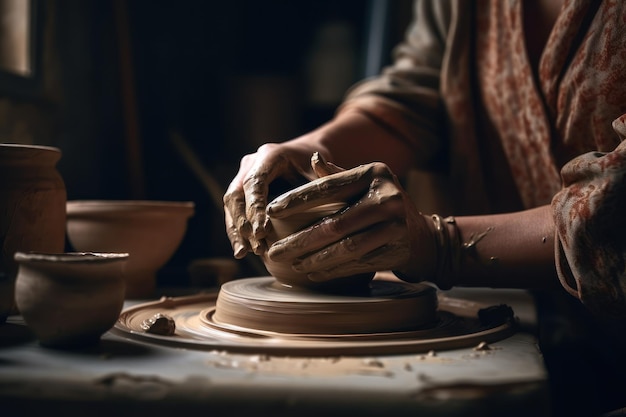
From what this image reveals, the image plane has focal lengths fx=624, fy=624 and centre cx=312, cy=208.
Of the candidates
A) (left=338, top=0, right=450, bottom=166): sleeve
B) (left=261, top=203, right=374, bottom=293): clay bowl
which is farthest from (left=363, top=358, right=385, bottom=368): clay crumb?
(left=338, top=0, right=450, bottom=166): sleeve

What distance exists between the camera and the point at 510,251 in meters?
1.46

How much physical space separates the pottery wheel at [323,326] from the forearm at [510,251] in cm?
11

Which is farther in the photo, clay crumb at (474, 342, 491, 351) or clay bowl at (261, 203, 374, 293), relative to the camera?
clay bowl at (261, 203, 374, 293)

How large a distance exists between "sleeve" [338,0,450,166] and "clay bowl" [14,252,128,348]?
130cm

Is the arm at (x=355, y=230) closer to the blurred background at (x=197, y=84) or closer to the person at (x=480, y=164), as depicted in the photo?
the person at (x=480, y=164)

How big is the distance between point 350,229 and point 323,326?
0.65ft

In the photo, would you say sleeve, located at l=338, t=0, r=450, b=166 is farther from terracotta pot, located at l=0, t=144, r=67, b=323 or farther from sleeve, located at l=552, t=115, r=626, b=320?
terracotta pot, located at l=0, t=144, r=67, b=323

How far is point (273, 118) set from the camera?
3707mm

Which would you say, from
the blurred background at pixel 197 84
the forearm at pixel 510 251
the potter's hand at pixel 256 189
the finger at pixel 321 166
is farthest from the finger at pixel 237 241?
→ the blurred background at pixel 197 84

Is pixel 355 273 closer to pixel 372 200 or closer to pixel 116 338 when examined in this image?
pixel 372 200

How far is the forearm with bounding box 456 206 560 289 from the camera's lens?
4.75 feet

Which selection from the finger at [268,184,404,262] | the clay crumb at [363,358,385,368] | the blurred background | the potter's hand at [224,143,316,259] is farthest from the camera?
the blurred background

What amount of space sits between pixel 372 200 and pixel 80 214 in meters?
0.89

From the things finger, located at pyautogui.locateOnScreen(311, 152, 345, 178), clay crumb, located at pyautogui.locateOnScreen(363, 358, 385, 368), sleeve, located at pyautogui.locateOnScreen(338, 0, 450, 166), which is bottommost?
clay crumb, located at pyautogui.locateOnScreen(363, 358, 385, 368)
